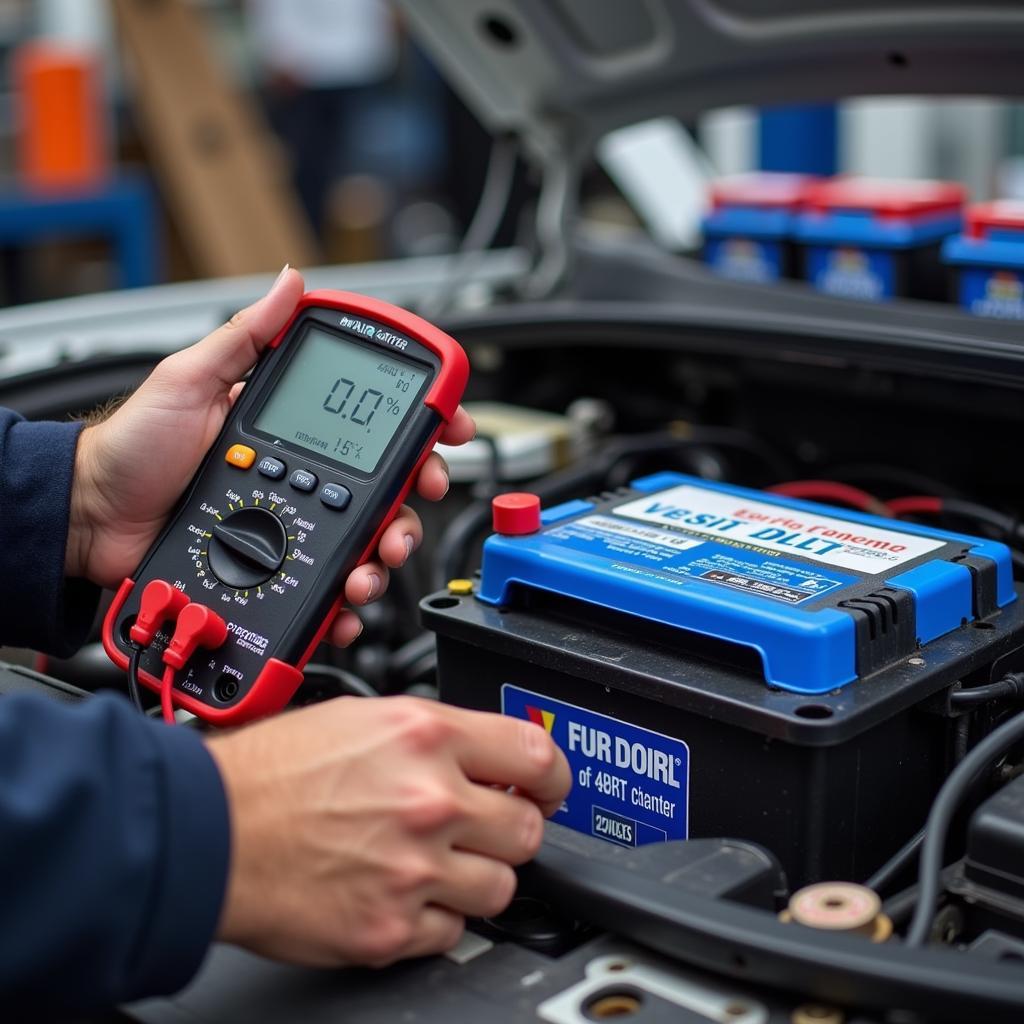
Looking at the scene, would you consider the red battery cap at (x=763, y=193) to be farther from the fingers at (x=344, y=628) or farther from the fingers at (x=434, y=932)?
the fingers at (x=434, y=932)

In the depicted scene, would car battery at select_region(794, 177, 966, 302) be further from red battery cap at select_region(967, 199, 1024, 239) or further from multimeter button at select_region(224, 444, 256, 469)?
multimeter button at select_region(224, 444, 256, 469)

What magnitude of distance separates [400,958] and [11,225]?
3256mm

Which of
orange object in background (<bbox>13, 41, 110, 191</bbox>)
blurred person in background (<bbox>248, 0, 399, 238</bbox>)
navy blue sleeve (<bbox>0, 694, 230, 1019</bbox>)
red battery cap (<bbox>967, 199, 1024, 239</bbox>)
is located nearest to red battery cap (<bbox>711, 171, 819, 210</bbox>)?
red battery cap (<bbox>967, 199, 1024, 239</bbox>)

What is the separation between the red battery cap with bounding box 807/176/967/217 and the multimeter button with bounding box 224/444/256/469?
0.70 m

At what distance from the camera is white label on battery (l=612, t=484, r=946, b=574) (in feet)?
2.61

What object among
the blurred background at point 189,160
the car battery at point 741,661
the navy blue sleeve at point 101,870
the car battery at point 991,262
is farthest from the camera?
the blurred background at point 189,160

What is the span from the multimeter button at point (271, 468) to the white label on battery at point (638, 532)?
0.19m

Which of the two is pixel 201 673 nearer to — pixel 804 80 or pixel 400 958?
pixel 400 958

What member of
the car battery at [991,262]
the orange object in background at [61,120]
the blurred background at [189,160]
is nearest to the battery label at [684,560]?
the car battery at [991,262]

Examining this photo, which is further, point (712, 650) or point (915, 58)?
point (915, 58)

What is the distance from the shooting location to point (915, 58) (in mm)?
1229

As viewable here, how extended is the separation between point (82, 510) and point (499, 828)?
47 cm

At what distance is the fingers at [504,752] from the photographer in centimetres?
62

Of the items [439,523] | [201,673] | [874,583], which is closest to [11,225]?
[439,523]
